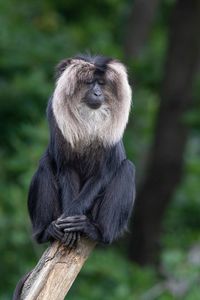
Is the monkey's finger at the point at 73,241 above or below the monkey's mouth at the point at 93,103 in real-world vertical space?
below

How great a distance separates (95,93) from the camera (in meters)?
7.44

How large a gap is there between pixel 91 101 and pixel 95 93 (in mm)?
65

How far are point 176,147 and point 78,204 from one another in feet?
27.5

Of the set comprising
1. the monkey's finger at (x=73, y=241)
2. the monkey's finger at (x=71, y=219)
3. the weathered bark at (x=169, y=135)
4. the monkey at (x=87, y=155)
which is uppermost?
the monkey at (x=87, y=155)

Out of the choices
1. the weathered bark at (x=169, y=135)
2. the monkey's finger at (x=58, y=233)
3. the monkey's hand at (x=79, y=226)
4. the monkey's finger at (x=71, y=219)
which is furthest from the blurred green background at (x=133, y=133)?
the monkey's finger at (x=58, y=233)

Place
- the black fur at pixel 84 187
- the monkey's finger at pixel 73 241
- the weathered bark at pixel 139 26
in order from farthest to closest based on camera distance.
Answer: the weathered bark at pixel 139 26 → the black fur at pixel 84 187 → the monkey's finger at pixel 73 241

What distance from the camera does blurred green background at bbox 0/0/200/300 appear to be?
13.0 metres

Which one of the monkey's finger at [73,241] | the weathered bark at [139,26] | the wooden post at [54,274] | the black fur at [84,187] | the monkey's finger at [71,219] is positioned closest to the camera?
the wooden post at [54,274]

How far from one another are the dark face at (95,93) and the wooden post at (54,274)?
998mm

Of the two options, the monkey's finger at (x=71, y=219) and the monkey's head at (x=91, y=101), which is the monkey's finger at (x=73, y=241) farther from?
the monkey's head at (x=91, y=101)

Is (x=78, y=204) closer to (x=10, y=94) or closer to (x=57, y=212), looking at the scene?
(x=57, y=212)

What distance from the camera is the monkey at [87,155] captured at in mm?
7414

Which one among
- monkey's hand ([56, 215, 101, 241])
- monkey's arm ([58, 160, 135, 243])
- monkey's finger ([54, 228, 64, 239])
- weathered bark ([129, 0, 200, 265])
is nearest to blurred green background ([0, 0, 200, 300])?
weathered bark ([129, 0, 200, 265])

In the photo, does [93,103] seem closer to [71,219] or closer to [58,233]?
[71,219]
